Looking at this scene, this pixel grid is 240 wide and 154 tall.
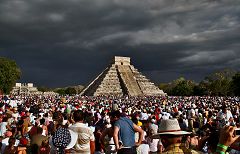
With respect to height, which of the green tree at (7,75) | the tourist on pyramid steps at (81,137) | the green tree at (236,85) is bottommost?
the tourist on pyramid steps at (81,137)

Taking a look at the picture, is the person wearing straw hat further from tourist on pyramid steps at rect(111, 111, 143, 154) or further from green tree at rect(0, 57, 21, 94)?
green tree at rect(0, 57, 21, 94)

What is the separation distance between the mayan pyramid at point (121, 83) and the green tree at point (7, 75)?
18.9 metres

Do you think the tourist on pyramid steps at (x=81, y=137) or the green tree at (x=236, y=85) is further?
the green tree at (x=236, y=85)

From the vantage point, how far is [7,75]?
9988 cm

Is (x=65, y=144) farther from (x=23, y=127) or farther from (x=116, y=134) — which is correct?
(x=23, y=127)

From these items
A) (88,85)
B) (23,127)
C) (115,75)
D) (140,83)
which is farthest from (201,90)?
(23,127)

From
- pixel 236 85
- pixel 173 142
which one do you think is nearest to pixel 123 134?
pixel 173 142

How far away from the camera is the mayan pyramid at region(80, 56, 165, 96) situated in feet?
349

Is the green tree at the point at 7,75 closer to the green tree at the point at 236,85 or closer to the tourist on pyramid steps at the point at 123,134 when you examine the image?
the green tree at the point at 236,85

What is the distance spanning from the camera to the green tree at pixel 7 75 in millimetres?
98375

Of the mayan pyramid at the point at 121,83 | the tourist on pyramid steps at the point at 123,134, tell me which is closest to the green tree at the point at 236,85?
the mayan pyramid at the point at 121,83

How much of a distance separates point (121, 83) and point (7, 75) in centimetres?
3404

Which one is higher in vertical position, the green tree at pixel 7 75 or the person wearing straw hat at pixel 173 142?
the green tree at pixel 7 75

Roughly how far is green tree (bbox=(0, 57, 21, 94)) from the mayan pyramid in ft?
62.1
